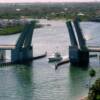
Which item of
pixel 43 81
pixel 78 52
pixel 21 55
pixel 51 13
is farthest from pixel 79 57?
pixel 51 13

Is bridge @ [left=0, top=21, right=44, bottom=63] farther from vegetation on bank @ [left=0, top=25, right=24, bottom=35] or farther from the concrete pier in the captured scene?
vegetation on bank @ [left=0, top=25, right=24, bottom=35]

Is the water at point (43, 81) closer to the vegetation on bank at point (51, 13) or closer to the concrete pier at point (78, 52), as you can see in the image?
the concrete pier at point (78, 52)

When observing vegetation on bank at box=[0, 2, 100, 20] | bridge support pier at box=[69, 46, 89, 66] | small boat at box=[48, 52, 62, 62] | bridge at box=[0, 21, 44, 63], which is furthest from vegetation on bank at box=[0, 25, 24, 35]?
bridge support pier at box=[69, 46, 89, 66]

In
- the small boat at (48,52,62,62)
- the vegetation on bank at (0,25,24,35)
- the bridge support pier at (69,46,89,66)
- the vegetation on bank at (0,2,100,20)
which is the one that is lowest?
the vegetation on bank at (0,2,100,20)

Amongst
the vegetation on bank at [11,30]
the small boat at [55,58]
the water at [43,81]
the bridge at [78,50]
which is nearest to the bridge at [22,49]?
A: the water at [43,81]

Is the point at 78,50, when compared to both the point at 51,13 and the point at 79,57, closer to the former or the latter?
the point at 79,57
